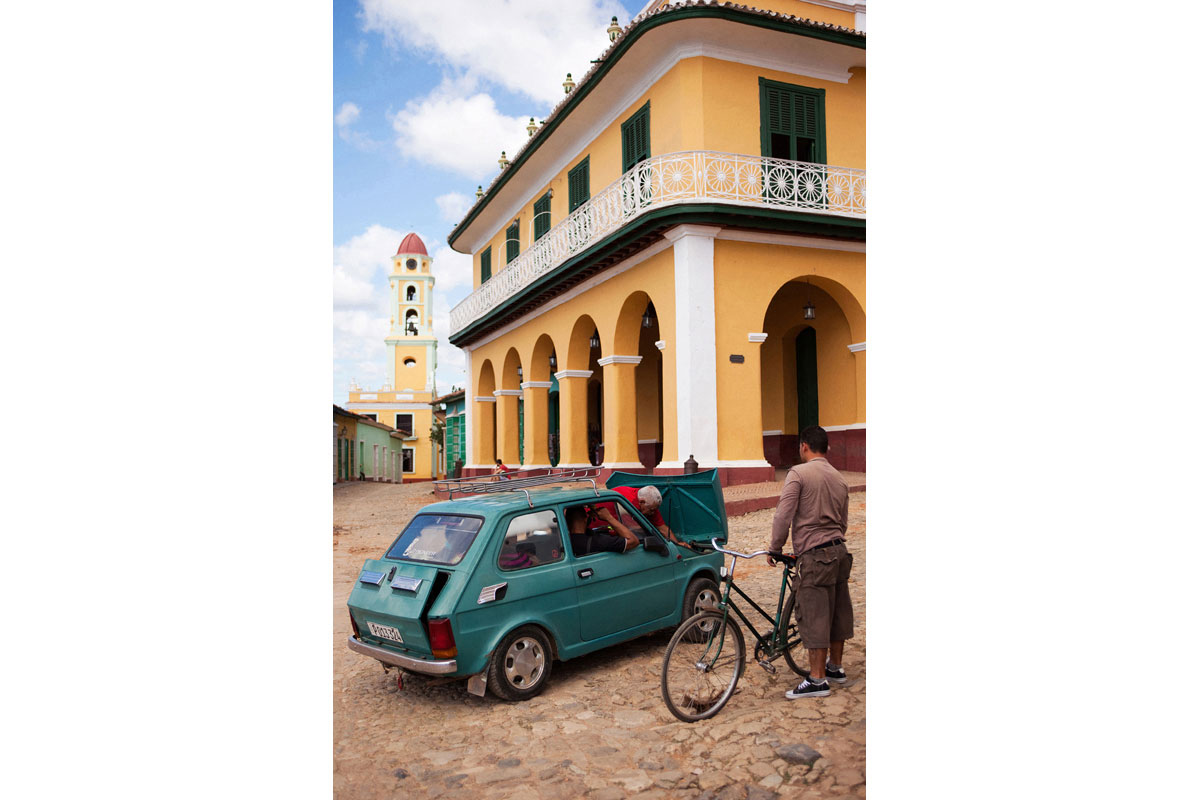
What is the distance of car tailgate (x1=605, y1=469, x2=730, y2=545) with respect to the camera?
6855mm

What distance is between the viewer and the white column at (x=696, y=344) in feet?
40.5

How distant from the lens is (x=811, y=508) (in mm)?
4504

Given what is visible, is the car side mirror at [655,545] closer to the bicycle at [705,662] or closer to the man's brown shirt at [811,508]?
the bicycle at [705,662]

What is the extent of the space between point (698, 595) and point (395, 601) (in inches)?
91.4

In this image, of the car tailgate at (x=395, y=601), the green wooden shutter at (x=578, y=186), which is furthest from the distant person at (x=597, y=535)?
the green wooden shutter at (x=578, y=186)

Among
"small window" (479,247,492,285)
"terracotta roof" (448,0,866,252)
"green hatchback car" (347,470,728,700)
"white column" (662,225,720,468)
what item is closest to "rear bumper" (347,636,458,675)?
"green hatchback car" (347,470,728,700)

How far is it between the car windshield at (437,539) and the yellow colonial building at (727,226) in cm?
739

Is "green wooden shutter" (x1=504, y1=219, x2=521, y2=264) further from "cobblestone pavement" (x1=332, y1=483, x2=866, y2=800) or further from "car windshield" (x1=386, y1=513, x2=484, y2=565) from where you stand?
"cobblestone pavement" (x1=332, y1=483, x2=866, y2=800)

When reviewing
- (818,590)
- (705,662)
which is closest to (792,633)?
(818,590)

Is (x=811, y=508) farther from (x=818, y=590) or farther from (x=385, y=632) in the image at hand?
(x=385, y=632)

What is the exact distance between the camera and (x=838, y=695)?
465cm

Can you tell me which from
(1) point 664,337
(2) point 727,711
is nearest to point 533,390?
(1) point 664,337

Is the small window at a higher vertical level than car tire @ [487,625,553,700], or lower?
higher

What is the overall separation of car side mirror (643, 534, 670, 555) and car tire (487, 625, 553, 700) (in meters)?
1.04
